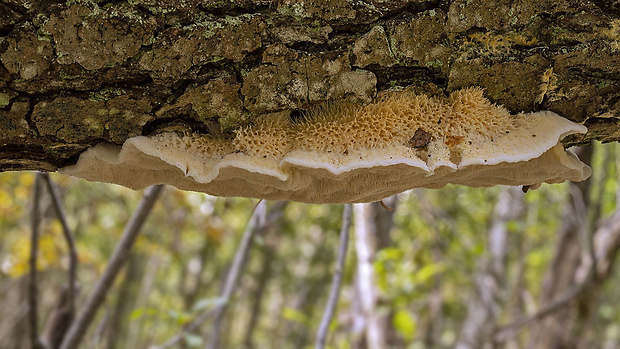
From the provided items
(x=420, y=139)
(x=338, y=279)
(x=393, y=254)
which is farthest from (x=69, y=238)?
(x=393, y=254)

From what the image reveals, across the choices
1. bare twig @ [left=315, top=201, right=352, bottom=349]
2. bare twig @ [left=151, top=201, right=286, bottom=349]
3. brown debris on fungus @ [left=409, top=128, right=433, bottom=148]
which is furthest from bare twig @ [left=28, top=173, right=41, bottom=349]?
brown debris on fungus @ [left=409, top=128, right=433, bottom=148]

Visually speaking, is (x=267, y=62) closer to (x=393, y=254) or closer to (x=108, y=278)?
(x=108, y=278)

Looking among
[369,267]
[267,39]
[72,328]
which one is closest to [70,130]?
[267,39]

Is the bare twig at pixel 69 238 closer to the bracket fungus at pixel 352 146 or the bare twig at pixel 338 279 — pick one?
the bracket fungus at pixel 352 146

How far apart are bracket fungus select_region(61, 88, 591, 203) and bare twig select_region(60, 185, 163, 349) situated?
1230 millimetres

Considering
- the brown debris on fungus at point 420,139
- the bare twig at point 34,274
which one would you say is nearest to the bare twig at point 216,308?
the bare twig at point 34,274

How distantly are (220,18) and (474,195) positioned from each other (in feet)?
23.2

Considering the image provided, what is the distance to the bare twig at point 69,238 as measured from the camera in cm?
234

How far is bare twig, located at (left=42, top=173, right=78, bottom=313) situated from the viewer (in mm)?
2338

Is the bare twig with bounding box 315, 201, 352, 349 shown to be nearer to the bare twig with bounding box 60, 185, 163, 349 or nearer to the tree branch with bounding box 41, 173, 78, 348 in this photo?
the bare twig with bounding box 60, 185, 163, 349

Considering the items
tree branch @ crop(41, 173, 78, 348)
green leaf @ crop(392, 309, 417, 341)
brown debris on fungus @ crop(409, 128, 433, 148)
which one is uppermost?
brown debris on fungus @ crop(409, 128, 433, 148)

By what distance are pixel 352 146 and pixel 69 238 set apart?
192 cm

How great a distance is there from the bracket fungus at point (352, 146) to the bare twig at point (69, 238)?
1.27 metres

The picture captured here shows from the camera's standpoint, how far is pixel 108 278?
99.8 inches
